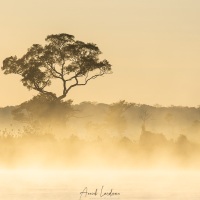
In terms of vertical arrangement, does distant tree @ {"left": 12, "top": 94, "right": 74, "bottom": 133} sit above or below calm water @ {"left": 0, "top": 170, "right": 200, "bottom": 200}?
above

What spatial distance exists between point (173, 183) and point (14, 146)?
25292 mm

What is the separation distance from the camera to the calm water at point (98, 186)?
4762cm

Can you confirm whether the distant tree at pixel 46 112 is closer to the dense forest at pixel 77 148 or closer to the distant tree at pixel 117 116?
the dense forest at pixel 77 148

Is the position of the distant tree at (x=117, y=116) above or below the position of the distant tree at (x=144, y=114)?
below

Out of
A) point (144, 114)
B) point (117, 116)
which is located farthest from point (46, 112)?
point (144, 114)

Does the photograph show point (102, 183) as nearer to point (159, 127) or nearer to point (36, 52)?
point (36, 52)

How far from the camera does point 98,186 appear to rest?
54.1 metres

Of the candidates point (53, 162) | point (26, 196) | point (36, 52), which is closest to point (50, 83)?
point (36, 52)

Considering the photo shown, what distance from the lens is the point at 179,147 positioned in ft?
273

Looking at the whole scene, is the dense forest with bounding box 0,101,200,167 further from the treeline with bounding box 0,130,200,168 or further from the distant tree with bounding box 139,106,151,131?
the distant tree with bounding box 139,106,151,131

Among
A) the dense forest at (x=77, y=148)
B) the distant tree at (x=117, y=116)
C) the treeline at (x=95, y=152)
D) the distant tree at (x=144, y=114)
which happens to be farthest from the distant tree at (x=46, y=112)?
the distant tree at (x=144, y=114)

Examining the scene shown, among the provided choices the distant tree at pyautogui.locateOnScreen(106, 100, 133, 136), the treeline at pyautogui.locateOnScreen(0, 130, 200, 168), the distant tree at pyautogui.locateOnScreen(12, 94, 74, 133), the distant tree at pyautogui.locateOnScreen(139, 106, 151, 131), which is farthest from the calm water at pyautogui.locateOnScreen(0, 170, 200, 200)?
the distant tree at pyautogui.locateOnScreen(139, 106, 151, 131)

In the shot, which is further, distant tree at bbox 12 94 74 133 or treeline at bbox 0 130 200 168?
distant tree at bbox 12 94 74 133

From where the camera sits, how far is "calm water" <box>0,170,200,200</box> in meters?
47.6
